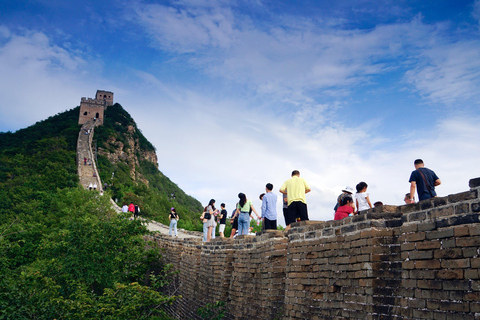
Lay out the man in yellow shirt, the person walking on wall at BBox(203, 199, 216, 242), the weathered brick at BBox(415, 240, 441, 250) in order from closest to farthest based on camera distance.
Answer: the weathered brick at BBox(415, 240, 441, 250)
the man in yellow shirt
the person walking on wall at BBox(203, 199, 216, 242)

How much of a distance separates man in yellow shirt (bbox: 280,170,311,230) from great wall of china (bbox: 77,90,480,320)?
0.84 m

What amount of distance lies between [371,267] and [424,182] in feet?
7.29

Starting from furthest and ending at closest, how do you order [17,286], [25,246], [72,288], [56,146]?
[56,146] < [25,246] < [72,288] < [17,286]

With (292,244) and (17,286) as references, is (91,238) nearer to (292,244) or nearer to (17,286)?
(17,286)

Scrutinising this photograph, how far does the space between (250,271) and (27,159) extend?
5753cm

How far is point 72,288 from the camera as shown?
536 inches

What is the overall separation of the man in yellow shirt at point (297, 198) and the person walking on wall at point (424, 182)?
223 centimetres

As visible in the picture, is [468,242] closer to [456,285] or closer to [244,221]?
[456,285]

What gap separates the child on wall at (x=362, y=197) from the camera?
24.0 ft

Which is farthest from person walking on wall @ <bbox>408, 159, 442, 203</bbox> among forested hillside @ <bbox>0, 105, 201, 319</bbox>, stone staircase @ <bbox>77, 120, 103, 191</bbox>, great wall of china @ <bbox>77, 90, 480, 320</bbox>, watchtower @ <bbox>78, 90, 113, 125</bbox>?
watchtower @ <bbox>78, 90, 113, 125</bbox>

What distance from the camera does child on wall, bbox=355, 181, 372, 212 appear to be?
24.0ft

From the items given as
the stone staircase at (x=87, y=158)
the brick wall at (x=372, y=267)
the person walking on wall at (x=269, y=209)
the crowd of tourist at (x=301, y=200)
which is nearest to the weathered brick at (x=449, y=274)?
the brick wall at (x=372, y=267)

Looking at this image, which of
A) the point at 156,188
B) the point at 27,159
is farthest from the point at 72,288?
the point at 156,188

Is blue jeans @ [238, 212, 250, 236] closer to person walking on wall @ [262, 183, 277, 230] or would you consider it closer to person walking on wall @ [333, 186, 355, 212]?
person walking on wall @ [262, 183, 277, 230]
